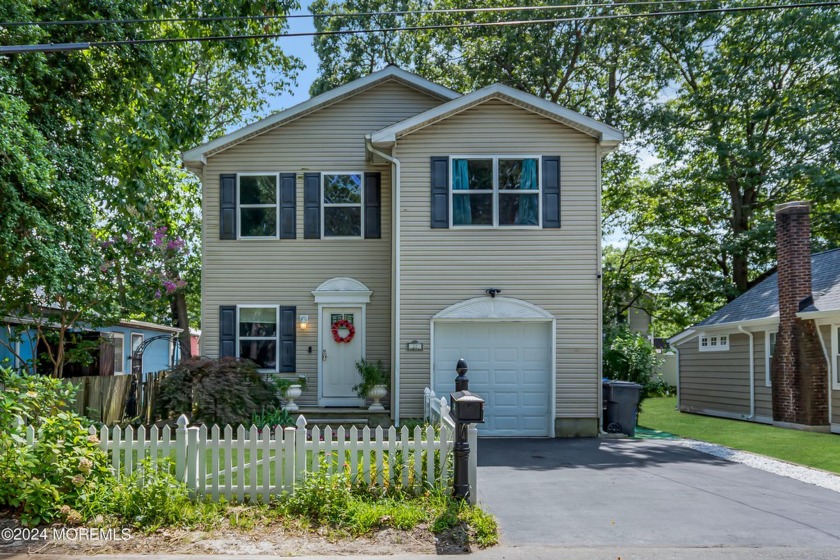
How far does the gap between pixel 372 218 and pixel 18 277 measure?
22.5 ft

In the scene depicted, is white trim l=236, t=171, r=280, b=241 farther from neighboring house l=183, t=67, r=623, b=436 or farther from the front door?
neighboring house l=183, t=67, r=623, b=436

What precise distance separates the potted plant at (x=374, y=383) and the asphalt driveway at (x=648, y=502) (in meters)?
3.13

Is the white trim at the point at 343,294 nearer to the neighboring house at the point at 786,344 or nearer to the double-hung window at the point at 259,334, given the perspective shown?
the double-hung window at the point at 259,334

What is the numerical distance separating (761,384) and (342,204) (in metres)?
11.2

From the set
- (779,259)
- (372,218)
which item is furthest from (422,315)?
(779,259)

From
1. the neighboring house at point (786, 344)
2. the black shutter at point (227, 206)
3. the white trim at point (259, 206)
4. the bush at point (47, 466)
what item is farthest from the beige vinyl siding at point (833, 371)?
the bush at point (47, 466)

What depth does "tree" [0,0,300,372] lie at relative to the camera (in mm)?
8578

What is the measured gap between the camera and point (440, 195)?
1293cm

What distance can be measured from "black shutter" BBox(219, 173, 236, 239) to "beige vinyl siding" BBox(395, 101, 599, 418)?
156 inches

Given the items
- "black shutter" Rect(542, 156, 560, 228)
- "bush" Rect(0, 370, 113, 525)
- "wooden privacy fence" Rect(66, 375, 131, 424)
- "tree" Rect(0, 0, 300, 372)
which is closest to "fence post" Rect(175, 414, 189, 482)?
"bush" Rect(0, 370, 113, 525)

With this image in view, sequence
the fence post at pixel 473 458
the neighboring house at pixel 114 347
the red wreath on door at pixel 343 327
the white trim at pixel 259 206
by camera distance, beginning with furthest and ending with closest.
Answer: the white trim at pixel 259 206 → the red wreath on door at pixel 343 327 → the neighboring house at pixel 114 347 → the fence post at pixel 473 458

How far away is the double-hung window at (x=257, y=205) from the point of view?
47.2 ft

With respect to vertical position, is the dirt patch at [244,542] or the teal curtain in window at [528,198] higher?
the teal curtain in window at [528,198]

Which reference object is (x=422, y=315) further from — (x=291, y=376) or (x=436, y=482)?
(x=436, y=482)
